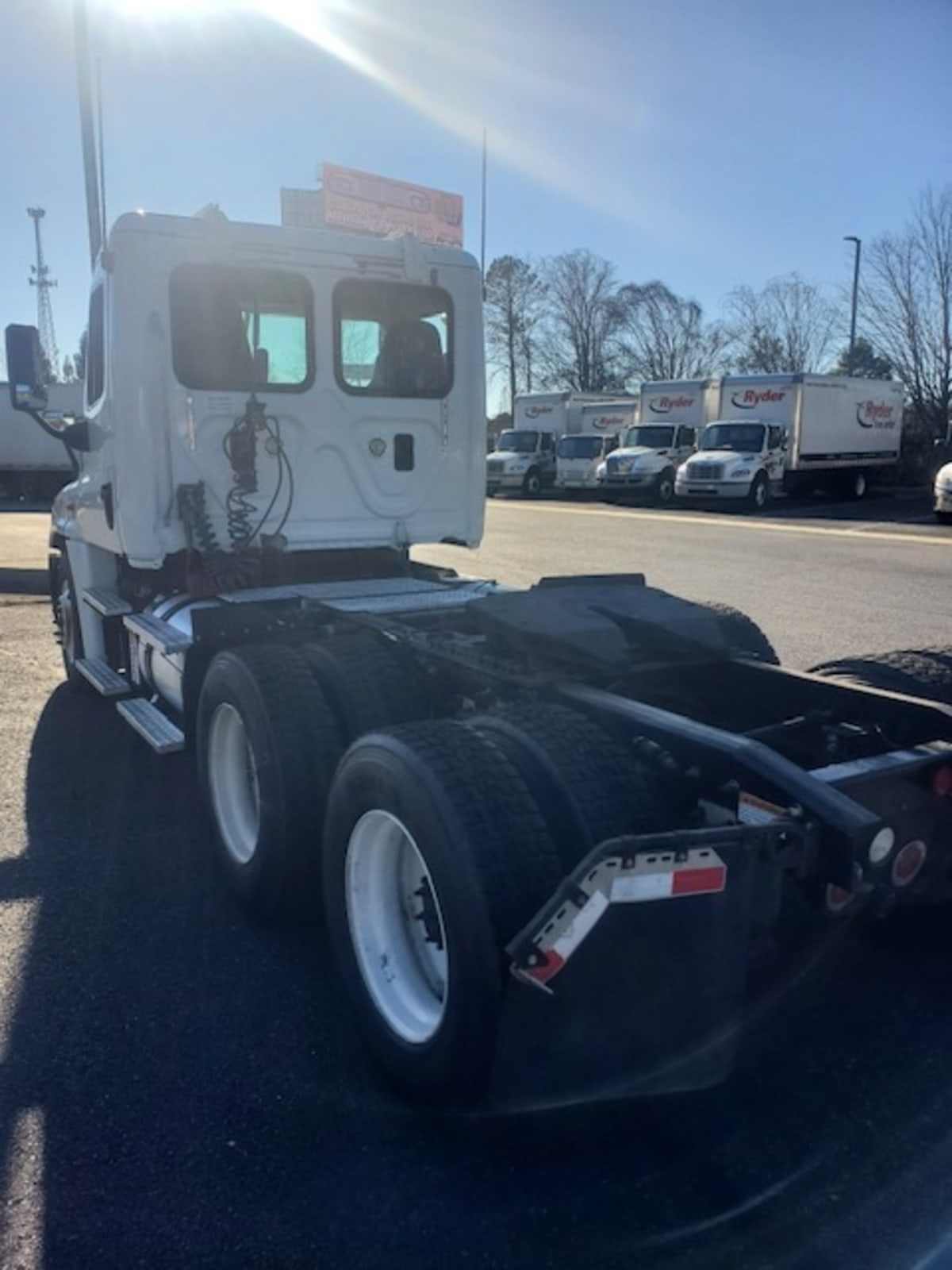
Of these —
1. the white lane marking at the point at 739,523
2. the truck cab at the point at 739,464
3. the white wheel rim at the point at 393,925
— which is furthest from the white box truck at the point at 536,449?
the white wheel rim at the point at 393,925

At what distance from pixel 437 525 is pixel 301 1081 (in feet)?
12.9

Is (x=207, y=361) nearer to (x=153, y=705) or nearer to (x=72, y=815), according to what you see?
(x=153, y=705)

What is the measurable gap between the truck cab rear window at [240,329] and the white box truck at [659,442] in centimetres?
2655

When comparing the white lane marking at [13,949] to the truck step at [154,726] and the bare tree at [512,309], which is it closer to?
the truck step at [154,726]

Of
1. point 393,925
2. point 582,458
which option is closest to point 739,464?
point 582,458

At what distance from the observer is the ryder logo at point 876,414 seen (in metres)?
32.1

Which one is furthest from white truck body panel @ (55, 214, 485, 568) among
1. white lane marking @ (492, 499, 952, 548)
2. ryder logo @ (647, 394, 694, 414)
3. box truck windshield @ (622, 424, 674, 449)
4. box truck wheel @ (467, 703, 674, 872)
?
ryder logo @ (647, 394, 694, 414)

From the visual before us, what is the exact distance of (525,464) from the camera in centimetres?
3656

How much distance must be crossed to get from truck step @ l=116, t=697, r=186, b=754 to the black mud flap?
279cm

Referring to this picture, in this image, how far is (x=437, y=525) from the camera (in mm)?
6457

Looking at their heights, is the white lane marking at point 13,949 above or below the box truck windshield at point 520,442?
below

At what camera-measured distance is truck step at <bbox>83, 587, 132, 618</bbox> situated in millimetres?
6277

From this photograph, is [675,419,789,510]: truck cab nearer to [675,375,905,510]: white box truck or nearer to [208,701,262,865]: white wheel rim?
[675,375,905,510]: white box truck

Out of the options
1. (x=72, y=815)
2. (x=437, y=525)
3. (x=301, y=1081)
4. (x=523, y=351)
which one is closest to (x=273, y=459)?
(x=437, y=525)
